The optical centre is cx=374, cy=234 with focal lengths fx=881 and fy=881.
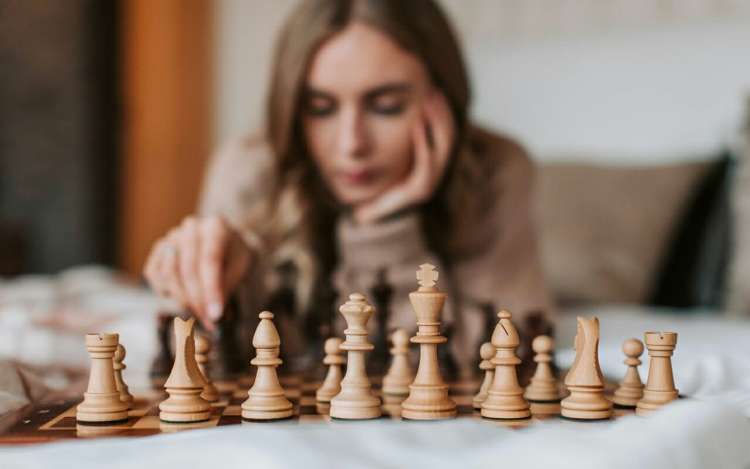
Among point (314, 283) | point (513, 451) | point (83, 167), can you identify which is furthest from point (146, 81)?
point (513, 451)

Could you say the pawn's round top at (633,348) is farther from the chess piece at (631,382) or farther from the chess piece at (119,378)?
the chess piece at (119,378)

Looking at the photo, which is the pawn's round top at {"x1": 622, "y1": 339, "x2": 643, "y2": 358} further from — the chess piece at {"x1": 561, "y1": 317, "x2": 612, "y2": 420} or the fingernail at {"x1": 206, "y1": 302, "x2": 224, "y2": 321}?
the fingernail at {"x1": 206, "y1": 302, "x2": 224, "y2": 321}

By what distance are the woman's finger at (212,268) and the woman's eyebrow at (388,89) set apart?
47cm

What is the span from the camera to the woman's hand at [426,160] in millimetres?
1784

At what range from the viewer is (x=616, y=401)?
39.9 inches

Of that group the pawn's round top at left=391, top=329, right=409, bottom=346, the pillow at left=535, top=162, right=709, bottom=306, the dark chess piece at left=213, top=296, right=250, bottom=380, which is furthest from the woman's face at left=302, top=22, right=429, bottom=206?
the pillow at left=535, top=162, right=709, bottom=306

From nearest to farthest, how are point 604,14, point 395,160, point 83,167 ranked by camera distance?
1. point 395,160
2. point 604,14
3. point 83,167

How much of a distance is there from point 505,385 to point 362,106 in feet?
2.83

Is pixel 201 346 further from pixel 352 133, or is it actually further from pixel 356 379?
pixel 352 133

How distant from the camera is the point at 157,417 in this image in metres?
0.95

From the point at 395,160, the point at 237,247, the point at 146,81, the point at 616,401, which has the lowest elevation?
the point at 616,401

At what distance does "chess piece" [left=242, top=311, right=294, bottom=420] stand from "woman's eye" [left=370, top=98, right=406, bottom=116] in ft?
2.70

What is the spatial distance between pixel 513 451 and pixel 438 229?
1.30 meters

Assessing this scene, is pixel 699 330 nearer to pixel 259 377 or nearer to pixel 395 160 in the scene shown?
pixel 395 160
